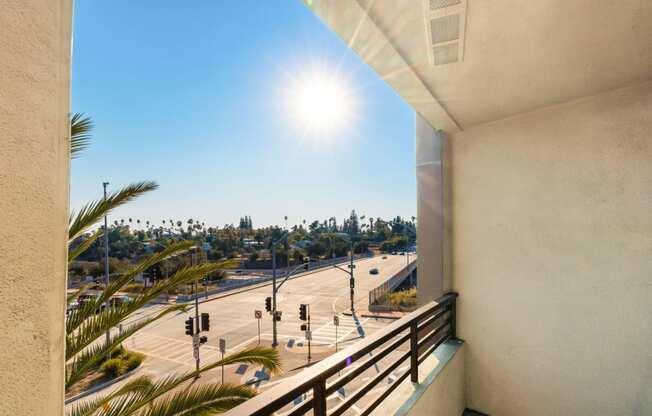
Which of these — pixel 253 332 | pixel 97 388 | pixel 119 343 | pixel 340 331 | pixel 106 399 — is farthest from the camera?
pixel 253 332

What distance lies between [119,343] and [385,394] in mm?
1507

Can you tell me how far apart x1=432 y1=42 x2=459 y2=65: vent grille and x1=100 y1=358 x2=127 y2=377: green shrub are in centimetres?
Result: 1189

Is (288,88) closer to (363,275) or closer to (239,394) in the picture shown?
(239,394)

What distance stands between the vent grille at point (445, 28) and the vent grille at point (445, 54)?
0.06 m

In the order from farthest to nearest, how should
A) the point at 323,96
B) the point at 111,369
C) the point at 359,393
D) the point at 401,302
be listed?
1. the point at 401,302
2. the point at 111,369
3. the point at 323,96
4. the point at 359,393

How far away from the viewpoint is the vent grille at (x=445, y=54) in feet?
5.36

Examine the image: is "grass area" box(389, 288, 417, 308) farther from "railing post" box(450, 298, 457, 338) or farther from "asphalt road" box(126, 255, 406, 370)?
"railing post" box(450, 298, 457, 338)

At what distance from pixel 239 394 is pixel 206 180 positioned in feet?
54.4

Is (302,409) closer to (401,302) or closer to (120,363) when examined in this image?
(120,363)

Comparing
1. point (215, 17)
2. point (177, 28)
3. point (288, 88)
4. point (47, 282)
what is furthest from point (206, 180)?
point (47, 282)

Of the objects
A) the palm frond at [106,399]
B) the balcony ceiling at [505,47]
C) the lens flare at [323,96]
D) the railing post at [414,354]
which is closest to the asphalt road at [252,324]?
the lens flare at [323,96]

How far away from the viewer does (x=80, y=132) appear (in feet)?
5.80

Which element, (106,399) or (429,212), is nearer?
(106,399)

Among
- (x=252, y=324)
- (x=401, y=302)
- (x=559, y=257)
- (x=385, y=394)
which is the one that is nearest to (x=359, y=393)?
(x=385, y=394)
